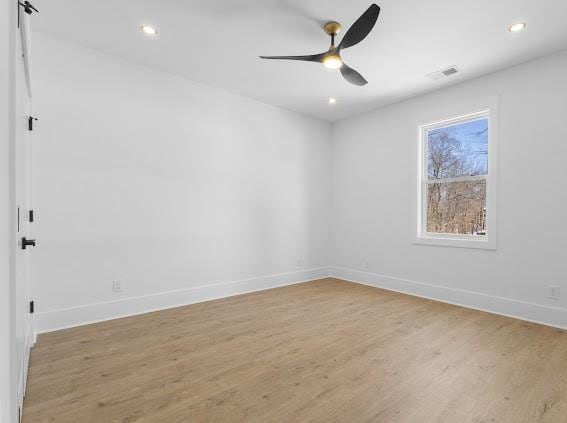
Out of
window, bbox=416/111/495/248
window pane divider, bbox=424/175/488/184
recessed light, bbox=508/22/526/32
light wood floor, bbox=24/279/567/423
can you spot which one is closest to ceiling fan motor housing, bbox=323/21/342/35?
recessed light, bbox=508/22/526/32

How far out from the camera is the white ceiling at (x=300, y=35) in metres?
2.51

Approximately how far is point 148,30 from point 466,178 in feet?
13.4

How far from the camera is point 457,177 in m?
4.05

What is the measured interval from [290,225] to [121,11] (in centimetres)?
348

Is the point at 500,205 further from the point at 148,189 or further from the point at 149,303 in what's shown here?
the point at 149,303

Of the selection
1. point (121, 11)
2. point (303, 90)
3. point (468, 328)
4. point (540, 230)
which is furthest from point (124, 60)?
point (540, 230)

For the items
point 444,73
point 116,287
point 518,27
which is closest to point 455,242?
point 444,73

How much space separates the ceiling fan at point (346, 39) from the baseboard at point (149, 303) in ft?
9.56

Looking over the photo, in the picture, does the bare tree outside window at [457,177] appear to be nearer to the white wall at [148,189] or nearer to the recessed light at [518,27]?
the recessed light at [518,27]

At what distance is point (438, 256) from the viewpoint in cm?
411

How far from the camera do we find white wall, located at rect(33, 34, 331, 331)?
9.71 feet

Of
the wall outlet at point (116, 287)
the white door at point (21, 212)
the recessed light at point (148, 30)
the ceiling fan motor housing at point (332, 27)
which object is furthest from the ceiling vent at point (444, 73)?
the wall outlet at point (116, 287)

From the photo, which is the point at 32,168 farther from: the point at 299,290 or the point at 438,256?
the point at 438,256

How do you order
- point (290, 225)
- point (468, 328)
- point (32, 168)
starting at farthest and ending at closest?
point (290, 225) → point (468, 328) → point (32, 168)
